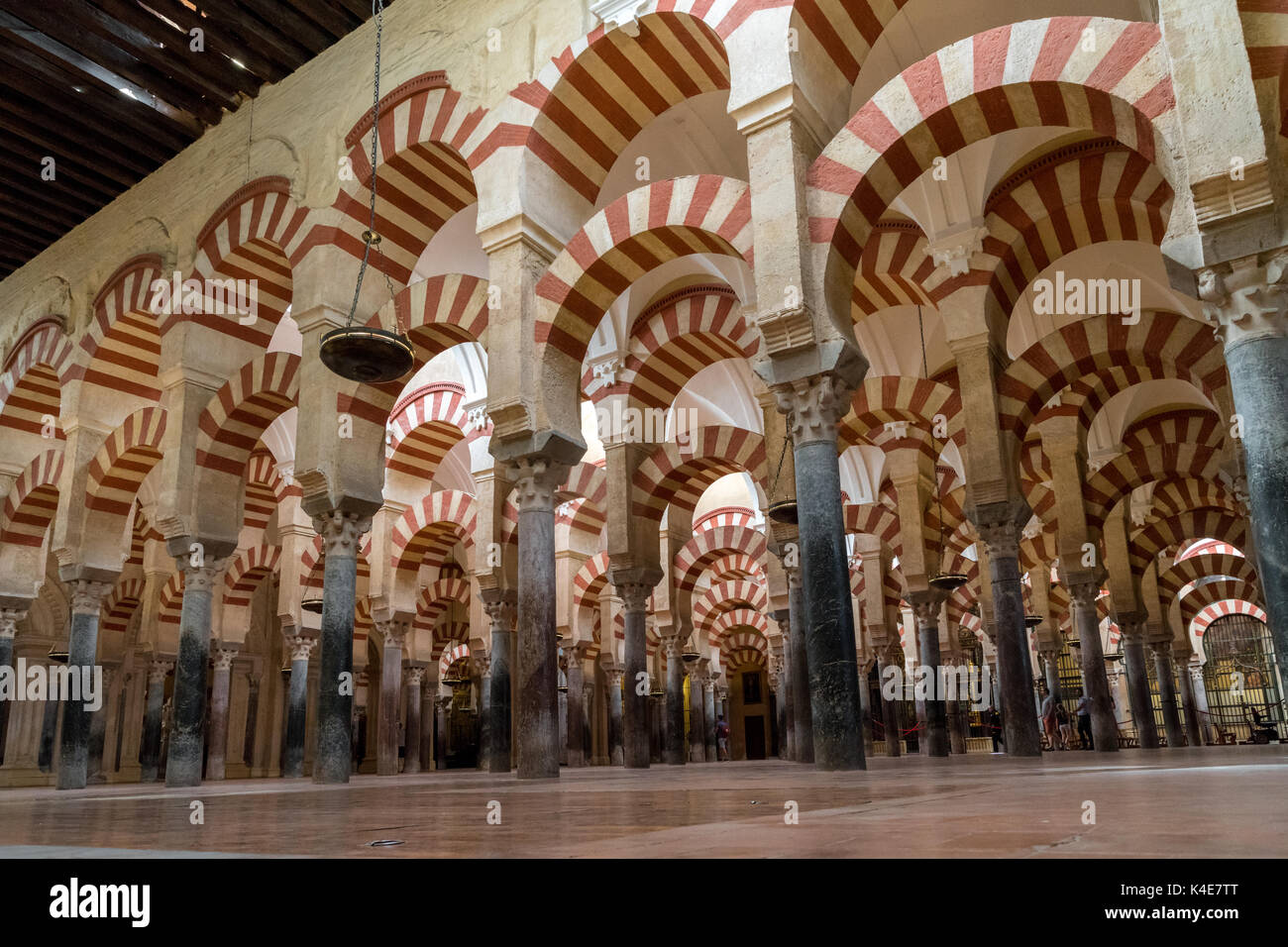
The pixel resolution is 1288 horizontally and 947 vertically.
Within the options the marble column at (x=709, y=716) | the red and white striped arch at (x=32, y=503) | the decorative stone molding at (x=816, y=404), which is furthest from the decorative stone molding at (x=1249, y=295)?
the marble column at (x=709, y=716)

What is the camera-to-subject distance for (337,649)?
6871 mm

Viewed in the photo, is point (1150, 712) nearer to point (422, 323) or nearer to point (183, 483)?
point (422, 323)

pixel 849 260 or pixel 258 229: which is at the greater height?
pixel 258 229

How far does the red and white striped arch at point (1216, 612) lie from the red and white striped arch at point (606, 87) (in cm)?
1829

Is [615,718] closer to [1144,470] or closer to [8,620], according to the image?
[8,620]

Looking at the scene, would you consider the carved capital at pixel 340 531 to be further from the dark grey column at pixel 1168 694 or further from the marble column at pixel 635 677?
the dark grey column at pixel 1168 694

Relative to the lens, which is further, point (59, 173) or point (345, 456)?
point (59, 173)

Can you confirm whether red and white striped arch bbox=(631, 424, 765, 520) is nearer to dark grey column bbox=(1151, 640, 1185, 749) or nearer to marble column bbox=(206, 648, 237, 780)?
marble column bbox=(206, 648, 237, 780)

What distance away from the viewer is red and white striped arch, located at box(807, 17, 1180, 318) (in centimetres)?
446

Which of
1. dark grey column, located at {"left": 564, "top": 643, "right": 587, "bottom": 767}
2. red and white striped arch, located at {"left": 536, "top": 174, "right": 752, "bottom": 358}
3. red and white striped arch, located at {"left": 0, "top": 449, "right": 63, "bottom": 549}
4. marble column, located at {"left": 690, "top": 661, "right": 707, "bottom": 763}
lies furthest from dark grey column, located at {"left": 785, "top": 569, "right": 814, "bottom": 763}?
marble column, located at {"left": 690, "top": 661, "right": 707, "bottom": 763}

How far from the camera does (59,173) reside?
31.8 ft

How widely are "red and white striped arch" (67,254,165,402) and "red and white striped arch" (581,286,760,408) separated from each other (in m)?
4.69
